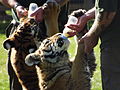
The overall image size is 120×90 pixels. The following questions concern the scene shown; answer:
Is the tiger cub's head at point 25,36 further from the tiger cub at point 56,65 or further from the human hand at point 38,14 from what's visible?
the tiger cub at point 56,65

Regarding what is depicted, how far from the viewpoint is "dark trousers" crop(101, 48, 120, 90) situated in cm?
347

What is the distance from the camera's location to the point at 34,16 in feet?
12.7

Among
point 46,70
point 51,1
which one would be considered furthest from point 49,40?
point 51,1

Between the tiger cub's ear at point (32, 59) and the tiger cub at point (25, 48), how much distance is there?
1.29 feet

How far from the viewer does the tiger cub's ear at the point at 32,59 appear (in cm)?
339

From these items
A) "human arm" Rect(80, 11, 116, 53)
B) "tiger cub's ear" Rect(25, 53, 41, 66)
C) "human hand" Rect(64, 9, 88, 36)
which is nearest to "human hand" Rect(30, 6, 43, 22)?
"human hand" Rect(64, 9, 88, 36)

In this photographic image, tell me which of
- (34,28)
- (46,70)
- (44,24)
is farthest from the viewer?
(44,24)

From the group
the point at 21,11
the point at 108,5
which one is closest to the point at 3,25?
the point at 21,11

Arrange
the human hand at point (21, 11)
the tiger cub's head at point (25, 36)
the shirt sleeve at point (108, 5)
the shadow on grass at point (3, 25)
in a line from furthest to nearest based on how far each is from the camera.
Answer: the shadow on grass at point (3, 25)
the human hand at point (21, 11)
the tiger cub's head at point (25, 36)
the shirt sleeve at point (108, 5)

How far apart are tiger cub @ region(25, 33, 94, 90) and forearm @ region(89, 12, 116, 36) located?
31 centimetres

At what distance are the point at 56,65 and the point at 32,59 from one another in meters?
0.27

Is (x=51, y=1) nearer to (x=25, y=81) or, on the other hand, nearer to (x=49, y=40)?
(x=49, y=40)

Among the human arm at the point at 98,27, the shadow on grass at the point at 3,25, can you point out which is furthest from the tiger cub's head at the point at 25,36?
the shadow on grass at the point at 3,25

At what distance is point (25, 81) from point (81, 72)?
0.63m
